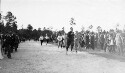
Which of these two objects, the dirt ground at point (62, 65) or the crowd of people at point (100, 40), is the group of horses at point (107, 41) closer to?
the crowd of people at point (100, 40)

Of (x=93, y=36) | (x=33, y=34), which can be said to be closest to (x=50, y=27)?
(x=33, y=34)

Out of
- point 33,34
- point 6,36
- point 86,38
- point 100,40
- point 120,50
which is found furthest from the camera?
point 33,34

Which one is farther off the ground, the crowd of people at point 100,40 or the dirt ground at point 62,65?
the crowd of people at point 100,40

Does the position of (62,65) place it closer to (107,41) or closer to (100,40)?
(107,41)

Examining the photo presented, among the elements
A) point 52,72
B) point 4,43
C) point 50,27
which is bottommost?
point 52,72

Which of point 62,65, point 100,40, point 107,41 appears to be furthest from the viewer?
point 100,40

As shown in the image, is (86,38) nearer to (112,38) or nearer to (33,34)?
(112,38)

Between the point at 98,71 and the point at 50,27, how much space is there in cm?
10453

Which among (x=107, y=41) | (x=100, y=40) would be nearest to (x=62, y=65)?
(x=107, y=41)

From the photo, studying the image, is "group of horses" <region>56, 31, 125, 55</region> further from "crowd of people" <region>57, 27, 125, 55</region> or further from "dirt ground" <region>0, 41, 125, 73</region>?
"dirt ground" <region>0, 41, 125, 73</region>

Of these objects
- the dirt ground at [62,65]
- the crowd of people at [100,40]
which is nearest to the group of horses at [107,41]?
the crowd of people at [100,40]

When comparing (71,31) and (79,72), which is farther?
(71,31)

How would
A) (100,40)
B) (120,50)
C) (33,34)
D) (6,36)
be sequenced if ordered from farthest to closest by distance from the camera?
1. (33,34)
2. (100,40)
3. (120,50)
4. (6,36)

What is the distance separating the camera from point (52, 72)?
10.6m
